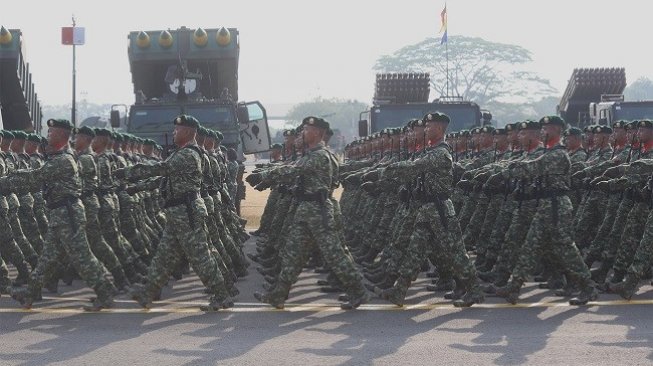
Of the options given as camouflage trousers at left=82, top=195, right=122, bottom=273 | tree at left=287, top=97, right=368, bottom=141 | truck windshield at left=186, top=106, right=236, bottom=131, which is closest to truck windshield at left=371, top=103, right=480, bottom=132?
truck windshield at left=186, top=106, right=236, bottom=131

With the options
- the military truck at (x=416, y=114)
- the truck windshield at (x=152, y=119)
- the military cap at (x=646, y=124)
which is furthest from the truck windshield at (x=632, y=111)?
the military cap at (x=646, y=124)

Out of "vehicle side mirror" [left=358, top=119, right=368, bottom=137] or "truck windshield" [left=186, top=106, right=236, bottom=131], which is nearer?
"truck windshield" [left=186, top=106, right=236, bottom=131]

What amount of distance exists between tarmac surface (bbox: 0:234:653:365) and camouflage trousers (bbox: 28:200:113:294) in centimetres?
36

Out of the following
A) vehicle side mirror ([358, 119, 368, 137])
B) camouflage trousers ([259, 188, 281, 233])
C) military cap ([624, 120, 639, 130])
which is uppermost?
military cap ([624, 120, 639, 130])

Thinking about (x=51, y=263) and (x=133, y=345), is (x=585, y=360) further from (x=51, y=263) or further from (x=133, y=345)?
(x=51, y=263)

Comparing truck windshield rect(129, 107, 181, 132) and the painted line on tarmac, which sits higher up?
truck windshield rect(129, 107, 181, 132)

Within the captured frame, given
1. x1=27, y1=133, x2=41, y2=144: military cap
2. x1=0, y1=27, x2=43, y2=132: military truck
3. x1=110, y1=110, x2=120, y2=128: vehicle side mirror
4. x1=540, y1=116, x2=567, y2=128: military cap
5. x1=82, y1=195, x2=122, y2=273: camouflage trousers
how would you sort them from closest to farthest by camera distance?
1. x1=540, y1=116, x2=567, y2=128: military cap
2. x1=82, y1=195, x2=122, y2=273: camouflage trousers
3. x1=27, y1=133, x2=41, y2=144: military cap
4. x1=0, y1=27, x2=43, y2=132: military truck
5. x1=110, y1=110, x2=120, y2=128: vehicle side mirror

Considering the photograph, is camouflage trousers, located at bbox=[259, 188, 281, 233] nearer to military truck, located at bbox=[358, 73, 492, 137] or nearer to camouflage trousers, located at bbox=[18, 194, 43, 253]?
camouflage trousers, located at bbox=[18, 194, 43, 253]

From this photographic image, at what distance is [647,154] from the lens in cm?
1000

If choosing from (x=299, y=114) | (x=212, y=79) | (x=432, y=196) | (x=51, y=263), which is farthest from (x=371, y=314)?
(x=299, y=114)

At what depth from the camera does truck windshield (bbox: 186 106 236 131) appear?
16.8 metres

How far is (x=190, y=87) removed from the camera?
58.1ft

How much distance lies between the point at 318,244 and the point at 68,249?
7.32 ft

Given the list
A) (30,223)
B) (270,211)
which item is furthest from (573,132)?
(30,223)
